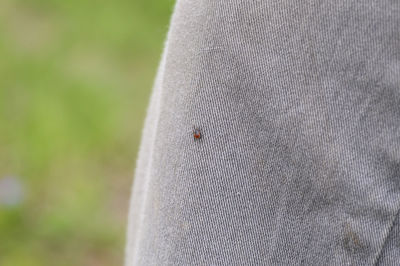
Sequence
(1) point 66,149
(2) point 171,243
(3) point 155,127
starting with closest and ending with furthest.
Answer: (2) point 171,243 → (3) point 155,127 → (1) point 66,149

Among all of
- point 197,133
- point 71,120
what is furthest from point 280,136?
point 71,120

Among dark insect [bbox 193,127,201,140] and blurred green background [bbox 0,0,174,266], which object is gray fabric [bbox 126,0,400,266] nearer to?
dark insect [bbox 193,127,201,140]

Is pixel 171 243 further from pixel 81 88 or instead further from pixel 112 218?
pixel 81 88

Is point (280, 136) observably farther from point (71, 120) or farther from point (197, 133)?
point (71, 120)

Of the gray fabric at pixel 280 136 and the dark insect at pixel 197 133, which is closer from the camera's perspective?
the gray fabric at pixel 280 136

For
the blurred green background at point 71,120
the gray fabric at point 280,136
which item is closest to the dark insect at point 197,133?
the gray fabric at point 280,136

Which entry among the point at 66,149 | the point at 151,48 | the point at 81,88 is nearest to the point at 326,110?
the point at 66,149

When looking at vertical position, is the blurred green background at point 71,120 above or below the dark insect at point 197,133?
below

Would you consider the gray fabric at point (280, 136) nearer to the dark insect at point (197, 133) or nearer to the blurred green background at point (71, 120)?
the dark insect at point (197, 133)
